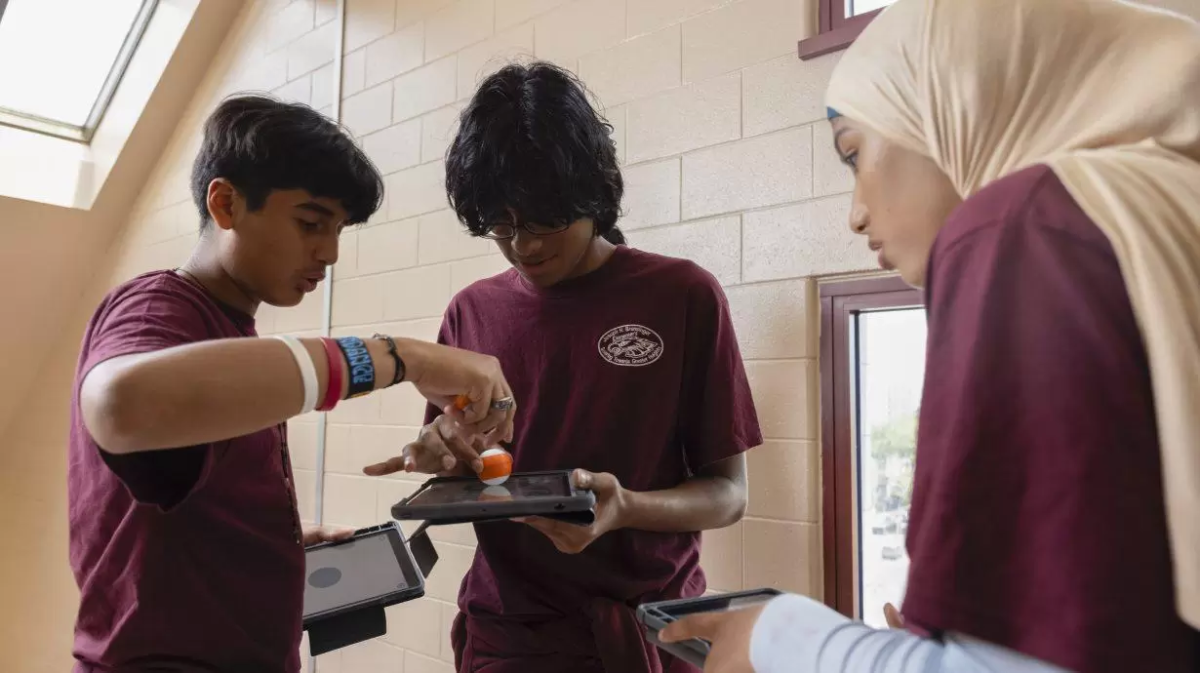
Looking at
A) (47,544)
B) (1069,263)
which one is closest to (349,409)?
(47,544)

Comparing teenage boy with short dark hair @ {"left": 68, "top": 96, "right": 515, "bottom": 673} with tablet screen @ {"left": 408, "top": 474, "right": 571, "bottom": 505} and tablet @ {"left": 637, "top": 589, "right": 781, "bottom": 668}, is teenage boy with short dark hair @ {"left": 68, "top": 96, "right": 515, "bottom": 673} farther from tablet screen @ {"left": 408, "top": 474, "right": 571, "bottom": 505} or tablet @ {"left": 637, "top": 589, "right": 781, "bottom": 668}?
tablet @ {"left": 637, "top": 589, "right": 781, "bottom": 668}

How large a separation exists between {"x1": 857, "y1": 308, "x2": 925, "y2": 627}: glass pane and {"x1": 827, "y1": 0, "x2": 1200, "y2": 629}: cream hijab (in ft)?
2.56

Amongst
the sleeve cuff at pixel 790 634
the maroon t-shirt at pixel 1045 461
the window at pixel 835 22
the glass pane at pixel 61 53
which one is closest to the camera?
the maroon t-shirt at pixel 1045 461

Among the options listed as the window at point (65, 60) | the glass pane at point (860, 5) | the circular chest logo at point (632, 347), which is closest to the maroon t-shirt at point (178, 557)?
the circular chest logo at point (632, 347)

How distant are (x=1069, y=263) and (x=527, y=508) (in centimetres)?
61

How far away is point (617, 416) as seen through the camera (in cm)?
121

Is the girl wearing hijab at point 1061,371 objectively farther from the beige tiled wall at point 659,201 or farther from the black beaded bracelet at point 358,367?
the beige tiled wall at point 659,201

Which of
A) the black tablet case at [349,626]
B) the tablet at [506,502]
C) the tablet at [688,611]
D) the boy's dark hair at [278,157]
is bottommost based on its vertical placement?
the black tablet case at [349,626]

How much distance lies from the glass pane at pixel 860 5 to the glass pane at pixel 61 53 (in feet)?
8.87

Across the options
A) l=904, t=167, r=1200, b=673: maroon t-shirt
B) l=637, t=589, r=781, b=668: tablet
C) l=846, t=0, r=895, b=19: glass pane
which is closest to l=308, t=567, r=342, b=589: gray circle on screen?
l=637, t=589, r=781, b=668: tablet

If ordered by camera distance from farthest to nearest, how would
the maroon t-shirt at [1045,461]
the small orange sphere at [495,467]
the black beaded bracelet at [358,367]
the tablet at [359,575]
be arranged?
the tablet at [359,575] < the small orange sphere at [495,467] < the black beaded bracelet at [358,367] < the maroon t-shirt at [1045,461]

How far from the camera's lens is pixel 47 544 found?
318 cm

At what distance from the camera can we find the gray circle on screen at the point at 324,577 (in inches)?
49.8

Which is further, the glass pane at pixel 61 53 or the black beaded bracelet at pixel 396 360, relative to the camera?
the glass pane at pixel 61 53
